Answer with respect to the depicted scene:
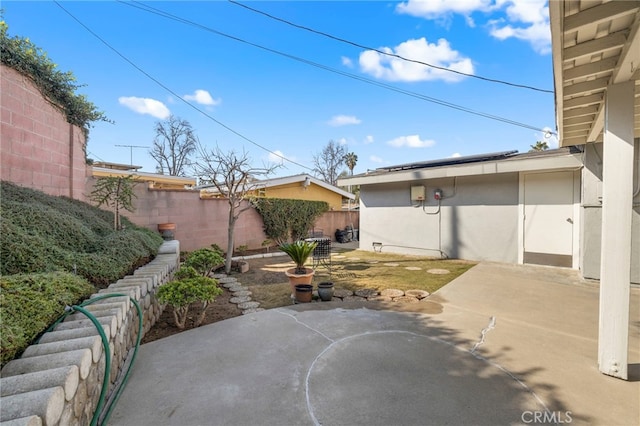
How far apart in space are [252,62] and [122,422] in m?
10.4

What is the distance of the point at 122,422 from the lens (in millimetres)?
1810

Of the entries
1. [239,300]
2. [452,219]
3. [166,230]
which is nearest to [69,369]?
[239,300]

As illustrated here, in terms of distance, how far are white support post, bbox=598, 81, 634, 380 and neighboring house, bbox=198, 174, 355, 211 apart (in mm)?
9734

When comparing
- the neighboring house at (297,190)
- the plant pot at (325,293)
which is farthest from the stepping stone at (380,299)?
the neighboring house at (297,190)

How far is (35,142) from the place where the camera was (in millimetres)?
4055

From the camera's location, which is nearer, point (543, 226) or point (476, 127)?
point (543, 226)

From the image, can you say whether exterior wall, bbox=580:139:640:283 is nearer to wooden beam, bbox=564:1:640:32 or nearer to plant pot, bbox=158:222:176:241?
wooden beam, bbox=564:1:640:32

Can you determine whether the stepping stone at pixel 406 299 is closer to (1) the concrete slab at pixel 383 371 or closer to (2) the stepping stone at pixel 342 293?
(1) the concrete slab at pixel 383 371

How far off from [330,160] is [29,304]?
87.9 feet

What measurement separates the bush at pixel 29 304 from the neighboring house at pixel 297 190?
27.8ft

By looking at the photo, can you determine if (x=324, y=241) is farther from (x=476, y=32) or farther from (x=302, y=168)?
(x=302, y=168)

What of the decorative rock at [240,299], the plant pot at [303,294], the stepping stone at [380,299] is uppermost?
the plant pot at [303,294]

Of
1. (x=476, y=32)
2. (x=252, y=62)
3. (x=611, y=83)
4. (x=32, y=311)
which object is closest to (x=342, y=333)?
(x=32, y=311)

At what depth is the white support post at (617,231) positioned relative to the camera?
2229 millimetres
